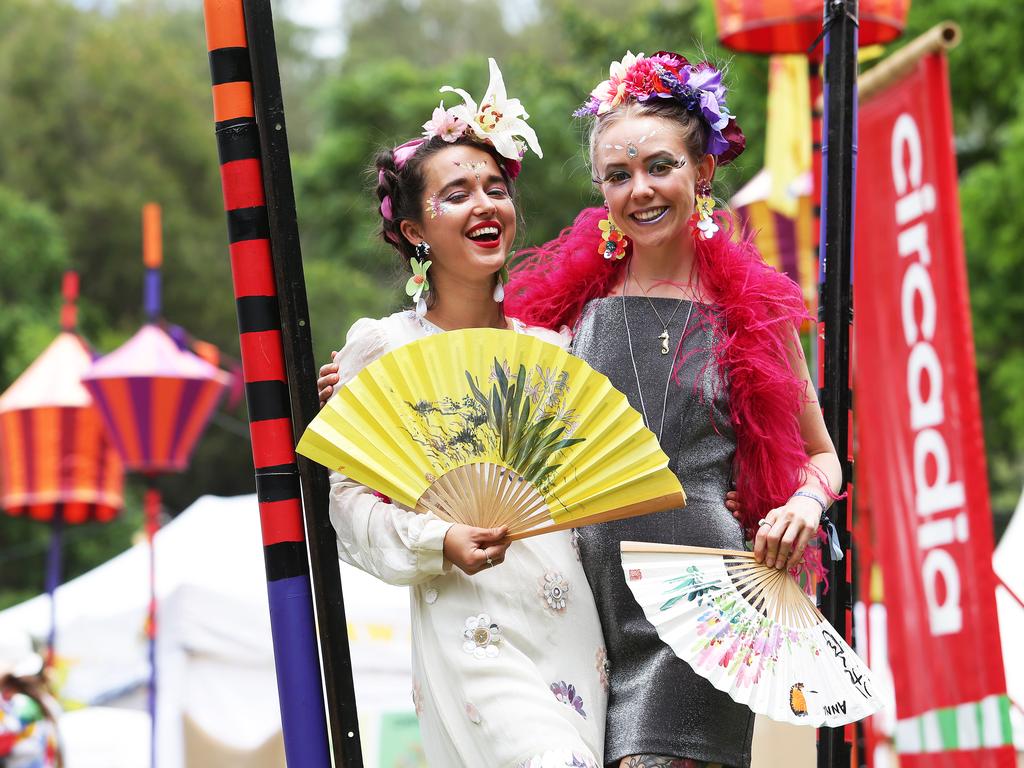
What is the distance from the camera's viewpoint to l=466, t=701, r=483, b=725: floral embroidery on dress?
2.48 meters

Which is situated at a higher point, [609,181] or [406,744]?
[609,181]

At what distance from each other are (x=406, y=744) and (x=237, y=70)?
6160 millimetres

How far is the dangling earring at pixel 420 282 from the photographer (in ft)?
9.36

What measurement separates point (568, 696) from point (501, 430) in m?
0.52

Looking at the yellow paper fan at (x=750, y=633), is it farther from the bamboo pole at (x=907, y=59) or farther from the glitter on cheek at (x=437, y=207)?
the bamboo pole at (x=907, y=59)

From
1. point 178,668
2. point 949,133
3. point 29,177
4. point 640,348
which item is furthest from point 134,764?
point 29,177

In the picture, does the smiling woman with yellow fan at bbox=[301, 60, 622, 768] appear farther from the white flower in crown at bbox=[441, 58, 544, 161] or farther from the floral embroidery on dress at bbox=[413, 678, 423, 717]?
the white flower in crown at bbox=[441, 58, 544, 161]

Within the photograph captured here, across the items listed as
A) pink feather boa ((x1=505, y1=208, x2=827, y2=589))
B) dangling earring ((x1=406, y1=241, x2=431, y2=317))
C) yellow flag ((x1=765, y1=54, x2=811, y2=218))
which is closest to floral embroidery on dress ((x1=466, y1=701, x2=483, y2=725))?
pink feather boa ((x1=505, y1=208, x2=827, y2=589))

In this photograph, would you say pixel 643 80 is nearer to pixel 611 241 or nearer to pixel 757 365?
pixel 611 241

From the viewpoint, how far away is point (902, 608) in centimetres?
477

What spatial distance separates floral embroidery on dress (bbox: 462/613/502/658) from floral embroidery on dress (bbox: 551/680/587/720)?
14cm

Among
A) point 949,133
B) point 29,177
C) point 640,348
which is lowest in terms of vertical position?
point 640,348

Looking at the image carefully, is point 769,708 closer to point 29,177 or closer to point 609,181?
point 609,181

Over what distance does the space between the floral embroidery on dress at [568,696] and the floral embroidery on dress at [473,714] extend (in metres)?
0.15
